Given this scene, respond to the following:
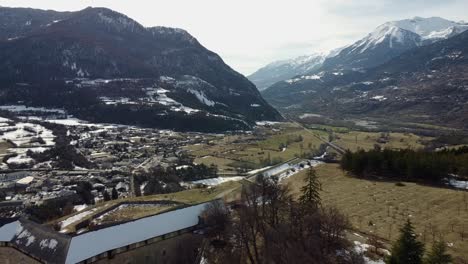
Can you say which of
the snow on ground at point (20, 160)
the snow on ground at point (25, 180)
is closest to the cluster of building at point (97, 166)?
the snow on ground at point (25, 180)

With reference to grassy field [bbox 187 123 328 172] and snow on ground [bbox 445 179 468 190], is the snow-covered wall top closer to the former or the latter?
snow on ground [bbox 445 179 468 190]

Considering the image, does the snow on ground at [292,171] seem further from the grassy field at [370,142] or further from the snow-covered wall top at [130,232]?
the grassy field at [370,142]

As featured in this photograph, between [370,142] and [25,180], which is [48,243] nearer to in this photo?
[25,180]

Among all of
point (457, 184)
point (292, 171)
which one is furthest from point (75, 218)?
point (292, 171)

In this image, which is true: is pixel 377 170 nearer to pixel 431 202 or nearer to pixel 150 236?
pixel 431 202

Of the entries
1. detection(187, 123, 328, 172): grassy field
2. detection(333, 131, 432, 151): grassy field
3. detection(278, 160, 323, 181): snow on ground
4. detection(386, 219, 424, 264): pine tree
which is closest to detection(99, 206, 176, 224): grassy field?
detection(386, 219, 424, 264): pine tree

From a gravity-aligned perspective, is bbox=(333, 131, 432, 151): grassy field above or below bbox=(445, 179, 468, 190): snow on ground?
below
